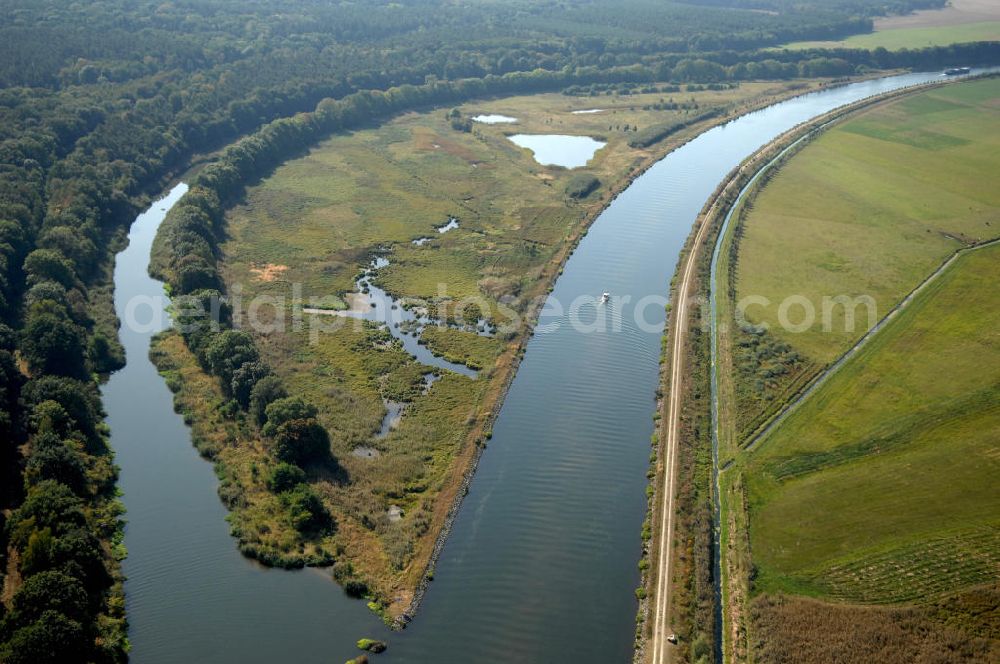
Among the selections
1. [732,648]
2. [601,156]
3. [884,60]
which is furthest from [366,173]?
[884,60]

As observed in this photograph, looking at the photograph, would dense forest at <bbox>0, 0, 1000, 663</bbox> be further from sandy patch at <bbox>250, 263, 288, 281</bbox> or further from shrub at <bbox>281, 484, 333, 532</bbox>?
sandy patch at <bbox>250, 263, 288, 281</bbox>

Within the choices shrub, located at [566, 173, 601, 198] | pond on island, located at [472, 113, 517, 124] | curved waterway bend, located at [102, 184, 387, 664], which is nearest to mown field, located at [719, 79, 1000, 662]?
shrub, located at [566, 173, 601, 198]

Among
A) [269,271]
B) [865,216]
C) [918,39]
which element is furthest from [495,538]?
[918,39]

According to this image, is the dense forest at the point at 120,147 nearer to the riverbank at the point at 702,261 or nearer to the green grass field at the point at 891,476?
the riverbank at the point at 702,261

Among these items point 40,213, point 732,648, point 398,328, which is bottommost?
point 732,648

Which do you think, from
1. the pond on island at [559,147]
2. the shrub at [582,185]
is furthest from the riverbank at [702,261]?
the pond on island at [559,147]

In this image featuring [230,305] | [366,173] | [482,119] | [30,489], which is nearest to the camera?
[30,489]

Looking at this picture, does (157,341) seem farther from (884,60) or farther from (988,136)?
(884,60)
